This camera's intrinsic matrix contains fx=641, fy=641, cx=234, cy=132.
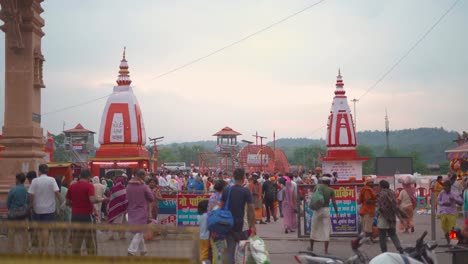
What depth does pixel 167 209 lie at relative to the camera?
16.0 metres

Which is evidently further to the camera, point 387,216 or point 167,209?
point 167,209

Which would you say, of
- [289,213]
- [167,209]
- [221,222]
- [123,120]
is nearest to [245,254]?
[221,222]

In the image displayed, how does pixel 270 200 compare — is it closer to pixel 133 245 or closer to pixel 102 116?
pixel 102 116

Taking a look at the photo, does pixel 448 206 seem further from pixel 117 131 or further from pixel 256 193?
pixel 117 131

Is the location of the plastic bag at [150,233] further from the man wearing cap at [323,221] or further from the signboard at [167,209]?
the signboard at [167,209]

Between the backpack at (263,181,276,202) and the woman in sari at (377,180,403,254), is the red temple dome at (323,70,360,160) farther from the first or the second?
the woman in sari at (377,180,403,254)

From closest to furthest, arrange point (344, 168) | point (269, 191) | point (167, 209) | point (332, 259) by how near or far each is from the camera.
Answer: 1. point (332, 259)
2. point (167, 209)
3. point (269, 191)
4. point (344, 168)

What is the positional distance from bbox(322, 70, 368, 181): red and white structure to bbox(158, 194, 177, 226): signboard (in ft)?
42.6

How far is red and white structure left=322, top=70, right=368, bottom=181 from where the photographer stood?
1087 inches

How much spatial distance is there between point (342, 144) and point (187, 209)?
45.0 ft

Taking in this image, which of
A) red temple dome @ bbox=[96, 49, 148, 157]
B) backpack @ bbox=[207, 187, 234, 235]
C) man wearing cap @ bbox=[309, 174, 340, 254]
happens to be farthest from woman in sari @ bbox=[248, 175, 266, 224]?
red temple dome @ bbox=[96, 49, 148, 157]

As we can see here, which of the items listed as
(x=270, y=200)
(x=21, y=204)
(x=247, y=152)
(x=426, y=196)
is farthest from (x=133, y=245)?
(x=247, y=152)

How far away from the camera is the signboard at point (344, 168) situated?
27594 millimetres

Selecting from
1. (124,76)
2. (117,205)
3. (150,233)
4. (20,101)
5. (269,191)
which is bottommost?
(269,191)
